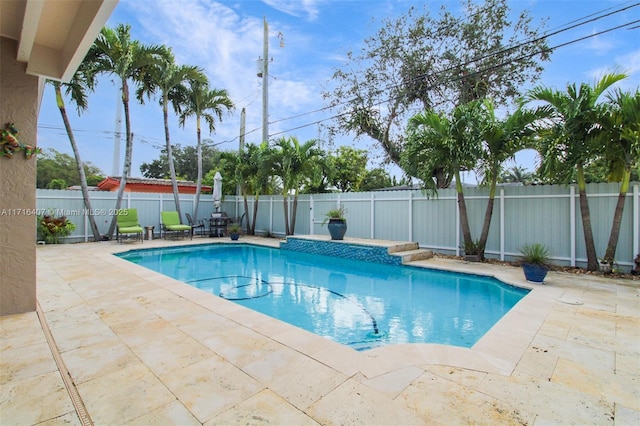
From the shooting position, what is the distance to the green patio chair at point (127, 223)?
34.4ft

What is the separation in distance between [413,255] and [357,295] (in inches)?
113

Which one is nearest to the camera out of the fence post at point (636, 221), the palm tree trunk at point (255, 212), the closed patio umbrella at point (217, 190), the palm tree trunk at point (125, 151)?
Answer: the fence post at point (636, 221)

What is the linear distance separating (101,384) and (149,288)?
293 centimetres

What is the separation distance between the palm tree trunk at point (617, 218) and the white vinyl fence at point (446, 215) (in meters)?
0.45

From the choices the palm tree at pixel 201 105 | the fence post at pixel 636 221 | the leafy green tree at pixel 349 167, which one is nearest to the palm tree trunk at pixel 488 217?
the fence post at pixel 636 221

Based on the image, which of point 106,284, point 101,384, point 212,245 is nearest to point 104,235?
point 212,245

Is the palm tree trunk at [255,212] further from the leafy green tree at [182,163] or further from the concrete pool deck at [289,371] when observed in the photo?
the leafy green tree at [182,163]

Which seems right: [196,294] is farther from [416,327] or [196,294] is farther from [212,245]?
[212,245]

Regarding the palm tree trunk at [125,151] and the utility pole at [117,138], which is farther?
the utility pole at [117,138]

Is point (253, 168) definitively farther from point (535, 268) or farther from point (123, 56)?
point (535, 268)

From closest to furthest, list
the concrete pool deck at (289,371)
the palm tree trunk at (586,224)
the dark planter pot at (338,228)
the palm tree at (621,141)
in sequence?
the concrete pool deck at (289,371)
the palm tree at (621,141)
the palm tree trunk at (586,224)
the dark planter pot at (338,228)

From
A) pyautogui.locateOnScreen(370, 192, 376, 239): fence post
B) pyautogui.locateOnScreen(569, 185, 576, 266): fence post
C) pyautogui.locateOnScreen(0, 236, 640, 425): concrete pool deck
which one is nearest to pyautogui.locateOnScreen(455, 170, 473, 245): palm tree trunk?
pyautogui.locateOnScreen(569, 185, 576, 266): fence post

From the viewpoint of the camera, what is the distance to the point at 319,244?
966 centimetres

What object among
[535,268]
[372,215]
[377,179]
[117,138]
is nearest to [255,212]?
[372,215]
